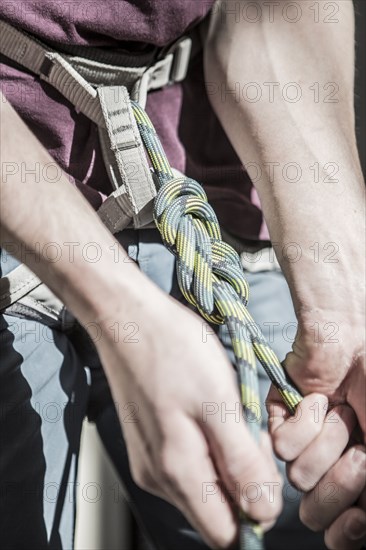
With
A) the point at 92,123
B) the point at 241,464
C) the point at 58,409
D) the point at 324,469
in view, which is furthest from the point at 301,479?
the point at 92,123

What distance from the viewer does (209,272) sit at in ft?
1.85

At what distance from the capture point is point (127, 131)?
650 millimetres

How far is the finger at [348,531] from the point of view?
561 mm

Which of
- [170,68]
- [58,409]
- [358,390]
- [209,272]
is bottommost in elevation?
[58,409]

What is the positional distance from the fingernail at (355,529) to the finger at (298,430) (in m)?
0.06

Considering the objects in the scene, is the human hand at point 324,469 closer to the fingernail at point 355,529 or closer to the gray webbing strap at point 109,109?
the fingernail at point 355,529

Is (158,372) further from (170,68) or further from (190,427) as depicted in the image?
(170,68)

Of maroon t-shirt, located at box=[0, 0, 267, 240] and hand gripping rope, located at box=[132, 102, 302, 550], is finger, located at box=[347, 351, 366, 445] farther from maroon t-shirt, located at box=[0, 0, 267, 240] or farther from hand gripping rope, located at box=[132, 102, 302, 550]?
maroon t-shirt, located at box=[0, 0, 267, 240]

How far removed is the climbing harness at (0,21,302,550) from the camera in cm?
55

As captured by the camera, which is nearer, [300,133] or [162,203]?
[162,203]

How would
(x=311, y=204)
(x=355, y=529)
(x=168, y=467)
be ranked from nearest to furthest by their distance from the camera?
(x=168, y=467) → (x=355, y=529) → (x=311, y=204)

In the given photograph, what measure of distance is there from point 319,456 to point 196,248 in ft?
0.62

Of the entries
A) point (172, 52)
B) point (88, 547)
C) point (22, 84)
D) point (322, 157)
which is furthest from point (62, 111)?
point (88, 547)

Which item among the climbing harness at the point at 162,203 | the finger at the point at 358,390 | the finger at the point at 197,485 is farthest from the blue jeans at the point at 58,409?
the finger at the point at 197,485
